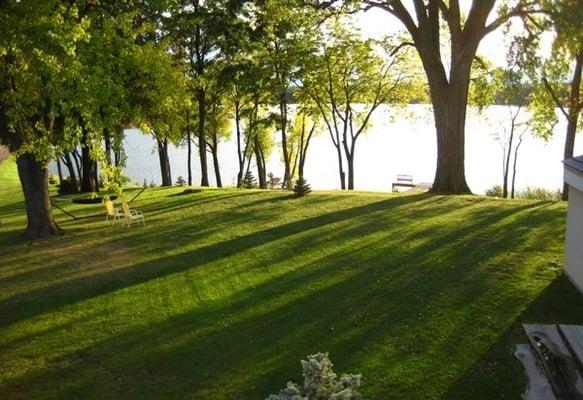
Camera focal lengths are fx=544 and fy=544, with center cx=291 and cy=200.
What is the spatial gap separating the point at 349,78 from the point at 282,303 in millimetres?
28123

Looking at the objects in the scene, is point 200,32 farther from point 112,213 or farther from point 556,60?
point 556,60

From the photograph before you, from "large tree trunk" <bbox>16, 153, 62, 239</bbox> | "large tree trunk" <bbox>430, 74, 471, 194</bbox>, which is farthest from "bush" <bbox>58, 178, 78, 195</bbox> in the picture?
"large tree trunk" <bbox>430, 74, 471, 194</bbox>

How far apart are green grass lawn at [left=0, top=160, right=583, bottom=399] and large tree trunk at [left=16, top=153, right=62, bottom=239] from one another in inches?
22.6

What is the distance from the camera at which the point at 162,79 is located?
16672 millimetres

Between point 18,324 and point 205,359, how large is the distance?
3.70m

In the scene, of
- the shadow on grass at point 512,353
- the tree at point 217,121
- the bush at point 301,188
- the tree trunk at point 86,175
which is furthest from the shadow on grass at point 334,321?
the tree at point 217,121

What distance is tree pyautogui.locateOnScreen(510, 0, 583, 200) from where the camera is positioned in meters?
13.8

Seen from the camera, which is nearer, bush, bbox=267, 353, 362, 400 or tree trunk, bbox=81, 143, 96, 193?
bush, bbox=267, 353, 362, 400

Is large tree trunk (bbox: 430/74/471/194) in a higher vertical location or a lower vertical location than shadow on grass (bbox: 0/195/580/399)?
higher

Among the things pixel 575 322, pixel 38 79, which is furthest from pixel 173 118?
pixel 575 322

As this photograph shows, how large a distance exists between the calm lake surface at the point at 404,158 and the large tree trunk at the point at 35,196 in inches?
923

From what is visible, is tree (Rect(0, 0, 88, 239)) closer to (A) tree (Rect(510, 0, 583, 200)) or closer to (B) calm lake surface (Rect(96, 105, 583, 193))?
(A) tree (Rect(510, 0, 583, 200))

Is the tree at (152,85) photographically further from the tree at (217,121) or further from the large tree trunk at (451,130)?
the tree at (217,121)

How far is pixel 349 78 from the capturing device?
35156mm
